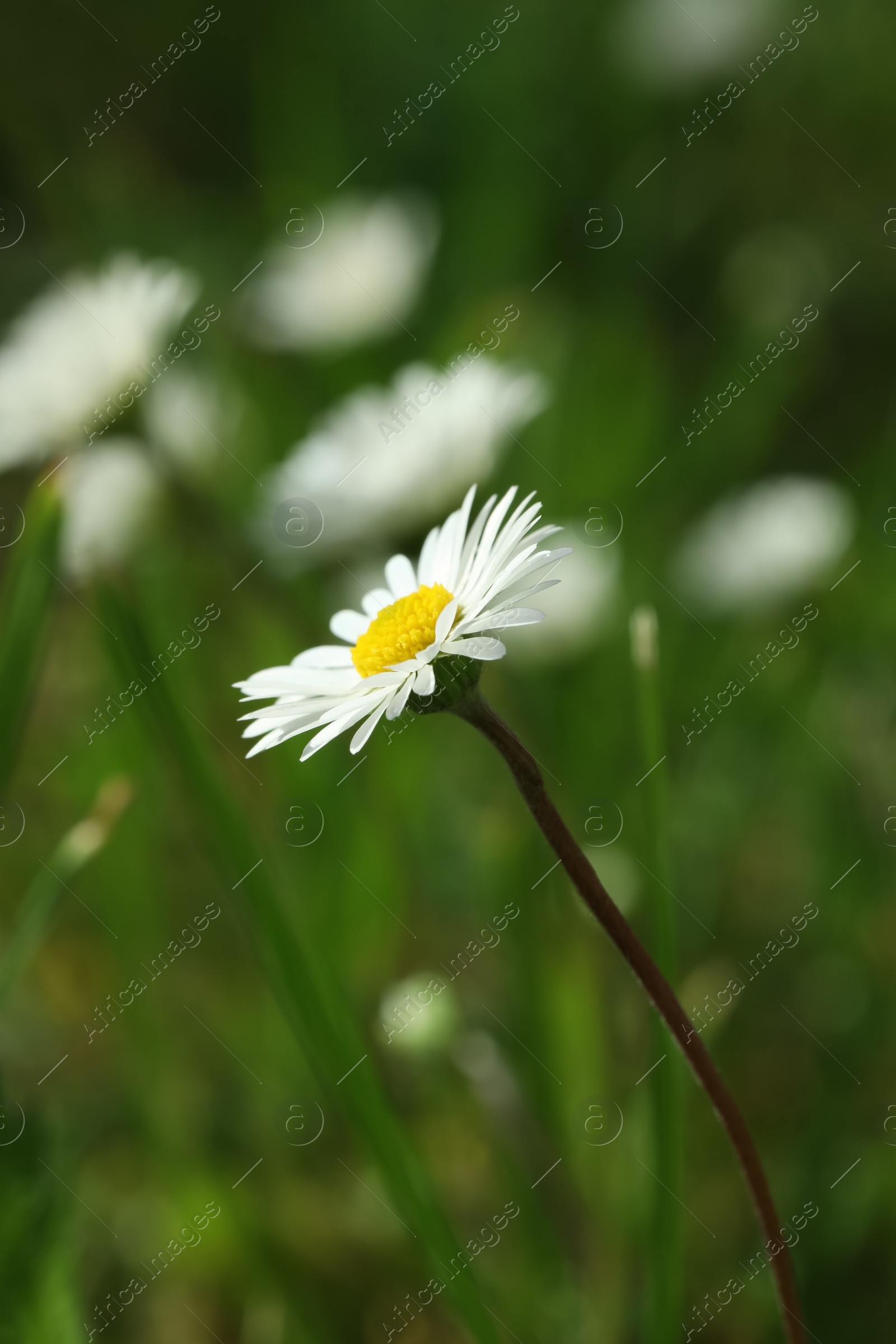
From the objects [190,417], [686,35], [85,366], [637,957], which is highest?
[686,35]

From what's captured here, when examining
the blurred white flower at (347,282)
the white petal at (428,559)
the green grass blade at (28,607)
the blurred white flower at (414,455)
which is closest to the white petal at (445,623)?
the white petal at (428,559)

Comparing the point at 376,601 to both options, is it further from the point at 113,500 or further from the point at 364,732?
the point at 113,500

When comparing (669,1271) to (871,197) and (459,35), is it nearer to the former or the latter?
(871,197)

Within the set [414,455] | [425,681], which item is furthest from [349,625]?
[414,455]

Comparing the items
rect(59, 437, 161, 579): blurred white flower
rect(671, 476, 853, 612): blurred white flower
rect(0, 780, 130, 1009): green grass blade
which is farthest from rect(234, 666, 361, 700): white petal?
rect(671, 476, 853, 612): blurred white flower

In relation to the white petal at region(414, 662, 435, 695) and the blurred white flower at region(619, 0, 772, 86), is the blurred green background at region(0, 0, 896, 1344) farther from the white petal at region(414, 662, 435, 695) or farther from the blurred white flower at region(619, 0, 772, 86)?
the white petal at region(414, 662, 435, 695)

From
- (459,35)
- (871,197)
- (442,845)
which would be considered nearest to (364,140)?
(459,35)
